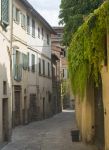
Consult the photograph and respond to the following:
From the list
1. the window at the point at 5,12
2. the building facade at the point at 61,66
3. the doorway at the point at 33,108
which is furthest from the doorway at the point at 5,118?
the building facade at the point at 61,66

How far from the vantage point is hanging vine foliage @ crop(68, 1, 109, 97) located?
11664 mm

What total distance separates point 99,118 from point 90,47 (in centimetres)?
531

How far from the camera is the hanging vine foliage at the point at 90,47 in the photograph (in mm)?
11664

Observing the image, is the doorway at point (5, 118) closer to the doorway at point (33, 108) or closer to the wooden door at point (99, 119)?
the wooden door at point (99, 119)

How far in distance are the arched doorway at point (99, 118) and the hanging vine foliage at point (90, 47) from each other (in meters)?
1.90

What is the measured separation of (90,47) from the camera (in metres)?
12.4

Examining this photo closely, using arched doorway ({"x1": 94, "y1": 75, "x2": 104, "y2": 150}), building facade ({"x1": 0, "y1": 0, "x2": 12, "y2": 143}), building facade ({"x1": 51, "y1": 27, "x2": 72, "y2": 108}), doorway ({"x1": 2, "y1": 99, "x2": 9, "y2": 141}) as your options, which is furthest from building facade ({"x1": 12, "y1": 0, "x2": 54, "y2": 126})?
arched doorway ({"x1": 94, "y1": 75, "x2": 104, "y2": 150})

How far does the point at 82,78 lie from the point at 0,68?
748cm

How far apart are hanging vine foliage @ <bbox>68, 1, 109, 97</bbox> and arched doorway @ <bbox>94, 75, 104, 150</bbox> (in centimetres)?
190

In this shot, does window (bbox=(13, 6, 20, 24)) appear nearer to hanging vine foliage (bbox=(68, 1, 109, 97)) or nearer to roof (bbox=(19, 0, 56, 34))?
roof (bbox=(19, 0, 56, 34))

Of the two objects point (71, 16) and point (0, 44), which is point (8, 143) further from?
point (71, 16)

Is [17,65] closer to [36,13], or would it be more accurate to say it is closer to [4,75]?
[4,75]

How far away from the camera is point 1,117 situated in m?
21.2

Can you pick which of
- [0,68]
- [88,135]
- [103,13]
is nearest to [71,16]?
[0,68]
